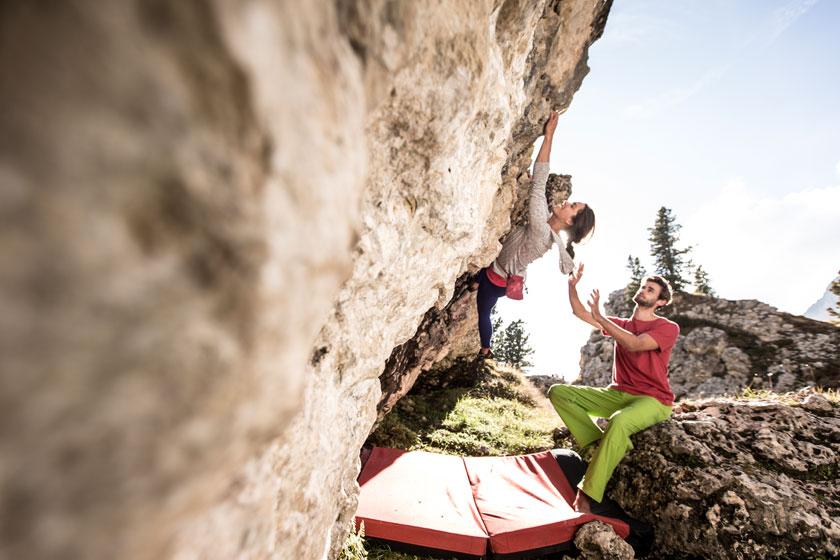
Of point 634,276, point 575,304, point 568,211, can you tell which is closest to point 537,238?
point 568,211

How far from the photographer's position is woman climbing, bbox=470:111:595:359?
20.4ft

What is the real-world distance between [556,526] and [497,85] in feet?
16.3

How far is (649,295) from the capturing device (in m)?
6.08

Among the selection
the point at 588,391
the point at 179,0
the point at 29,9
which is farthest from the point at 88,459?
the point at 588,391

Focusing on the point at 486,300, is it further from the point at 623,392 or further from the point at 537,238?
the point at 623,392

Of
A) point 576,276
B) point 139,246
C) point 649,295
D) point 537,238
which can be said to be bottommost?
point 139,246

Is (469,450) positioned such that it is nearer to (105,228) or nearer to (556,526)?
(556,526)

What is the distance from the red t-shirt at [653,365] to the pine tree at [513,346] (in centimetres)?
2978

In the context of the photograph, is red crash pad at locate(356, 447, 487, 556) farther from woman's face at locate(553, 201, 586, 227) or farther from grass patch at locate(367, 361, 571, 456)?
woman's face at locate(553, 201, 586, 227)

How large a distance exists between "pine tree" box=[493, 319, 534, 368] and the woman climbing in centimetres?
2908

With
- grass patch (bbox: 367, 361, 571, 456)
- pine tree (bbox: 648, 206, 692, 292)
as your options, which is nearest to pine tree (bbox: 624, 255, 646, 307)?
pine tree (bbox: 648, 206, 692, 292)

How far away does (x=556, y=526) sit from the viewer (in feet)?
14.9

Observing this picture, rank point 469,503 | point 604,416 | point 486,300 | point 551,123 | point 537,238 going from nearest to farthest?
1. point 469,503
2. point 604,416
3. point 537,238
4. point 551,123
5. point 486,300

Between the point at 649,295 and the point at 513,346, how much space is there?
1217 inches
